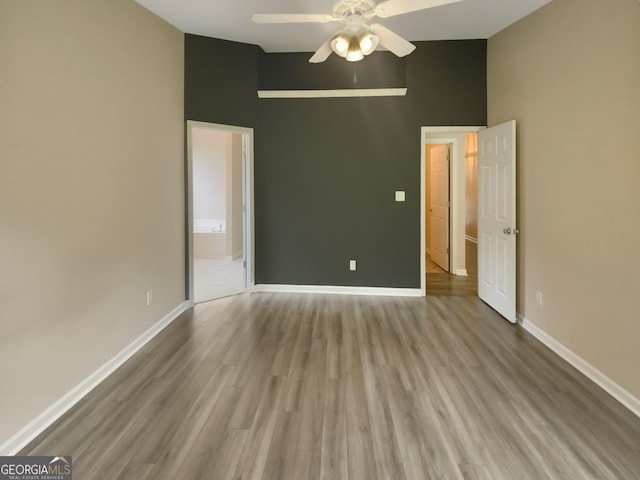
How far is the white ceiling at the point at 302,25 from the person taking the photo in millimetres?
3283

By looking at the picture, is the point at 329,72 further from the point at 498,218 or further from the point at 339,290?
the point at 339,290

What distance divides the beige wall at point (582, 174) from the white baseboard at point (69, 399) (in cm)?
344

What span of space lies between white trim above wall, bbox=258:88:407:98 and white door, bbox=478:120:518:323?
1.14 metres

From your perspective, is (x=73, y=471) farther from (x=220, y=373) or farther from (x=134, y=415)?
(x=220, y=373)

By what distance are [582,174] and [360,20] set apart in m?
1.96

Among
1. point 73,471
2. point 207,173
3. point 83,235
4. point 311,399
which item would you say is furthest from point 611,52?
point 207,173

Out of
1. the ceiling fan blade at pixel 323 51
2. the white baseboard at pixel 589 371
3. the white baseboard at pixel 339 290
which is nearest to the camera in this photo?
the white baseboard at pixel 589 371

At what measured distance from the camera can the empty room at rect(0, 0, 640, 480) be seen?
1.94 meters

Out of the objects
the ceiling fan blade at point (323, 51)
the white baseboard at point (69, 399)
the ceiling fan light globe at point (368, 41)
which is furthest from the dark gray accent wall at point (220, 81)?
the white baseboard at point (69, 399)

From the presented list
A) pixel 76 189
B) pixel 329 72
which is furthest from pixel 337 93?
pixel 76 189

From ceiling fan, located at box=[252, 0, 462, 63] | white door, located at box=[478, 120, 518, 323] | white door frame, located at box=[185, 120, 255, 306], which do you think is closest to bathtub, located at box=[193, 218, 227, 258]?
white door frame, located at box=[185, 120, 255, 306]

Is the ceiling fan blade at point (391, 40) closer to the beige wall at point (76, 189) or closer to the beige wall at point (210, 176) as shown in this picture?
the beige wall at point (76, 189)

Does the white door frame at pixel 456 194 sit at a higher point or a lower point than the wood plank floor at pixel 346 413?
higher

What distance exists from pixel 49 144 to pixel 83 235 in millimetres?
604
